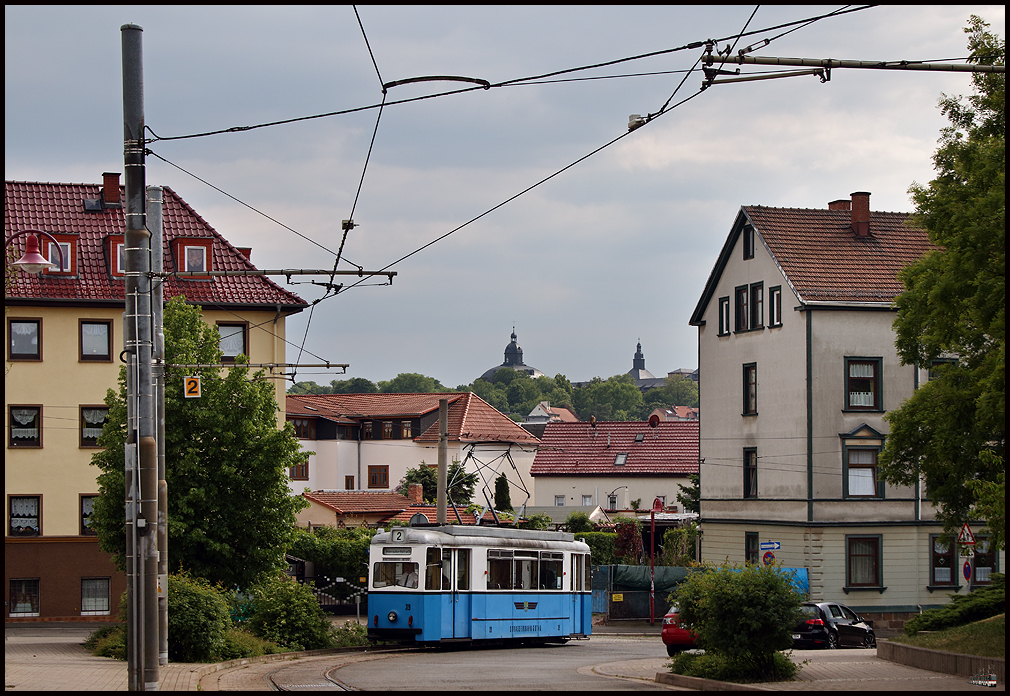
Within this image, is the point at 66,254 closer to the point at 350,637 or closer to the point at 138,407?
the point at 350,637

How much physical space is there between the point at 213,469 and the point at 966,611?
15.4m

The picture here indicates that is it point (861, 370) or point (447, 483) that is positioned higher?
point (861, 370)

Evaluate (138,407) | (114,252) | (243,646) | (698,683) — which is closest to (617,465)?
(114,252)

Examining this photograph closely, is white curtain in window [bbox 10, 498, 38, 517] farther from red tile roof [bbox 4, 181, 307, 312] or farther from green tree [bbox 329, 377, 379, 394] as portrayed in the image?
green tree [bbox 329, 377, 379, 394]

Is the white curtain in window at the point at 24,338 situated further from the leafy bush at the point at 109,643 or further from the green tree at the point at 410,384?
the green tree at the point at 410,384

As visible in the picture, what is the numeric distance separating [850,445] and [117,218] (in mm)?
25659

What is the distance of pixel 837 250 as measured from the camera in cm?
4212

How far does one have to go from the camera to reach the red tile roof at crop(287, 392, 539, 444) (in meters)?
78.3

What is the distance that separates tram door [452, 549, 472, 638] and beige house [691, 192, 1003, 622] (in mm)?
14434

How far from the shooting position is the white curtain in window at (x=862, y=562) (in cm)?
3956

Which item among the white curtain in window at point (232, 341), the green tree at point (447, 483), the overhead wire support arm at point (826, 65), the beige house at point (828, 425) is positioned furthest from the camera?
the green tree at point (447, 483)

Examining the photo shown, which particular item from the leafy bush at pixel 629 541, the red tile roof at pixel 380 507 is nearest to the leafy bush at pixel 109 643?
the red tile roof at pixel 380 507

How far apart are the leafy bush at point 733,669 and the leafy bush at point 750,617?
0.02 meters

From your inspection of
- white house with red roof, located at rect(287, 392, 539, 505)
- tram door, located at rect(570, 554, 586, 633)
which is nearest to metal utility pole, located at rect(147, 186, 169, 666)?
tram door, located at rect(570, 554, 586, 633)
